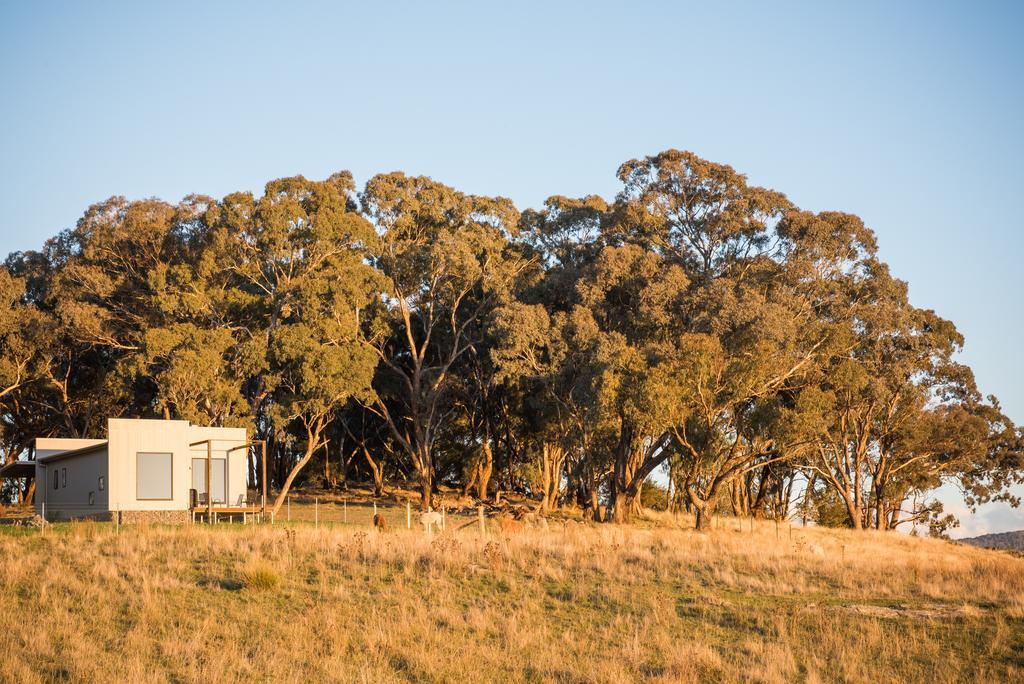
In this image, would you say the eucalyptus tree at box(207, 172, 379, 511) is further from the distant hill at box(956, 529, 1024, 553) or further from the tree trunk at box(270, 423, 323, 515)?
the distant hill at box(956, 529, 1024, 553)

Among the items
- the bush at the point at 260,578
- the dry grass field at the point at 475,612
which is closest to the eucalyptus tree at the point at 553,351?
the dry grass field at the point at 475,612

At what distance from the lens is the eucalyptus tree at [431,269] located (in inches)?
1804

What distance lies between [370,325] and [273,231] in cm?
662

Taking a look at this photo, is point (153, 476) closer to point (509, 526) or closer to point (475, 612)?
point (509, 526)

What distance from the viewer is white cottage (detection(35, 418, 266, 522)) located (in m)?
34.1

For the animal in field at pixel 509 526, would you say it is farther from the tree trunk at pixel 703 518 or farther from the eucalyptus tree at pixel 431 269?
the eucalyptus tree at pixel 431 269

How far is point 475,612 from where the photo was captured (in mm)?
17906

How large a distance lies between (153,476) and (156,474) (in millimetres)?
108

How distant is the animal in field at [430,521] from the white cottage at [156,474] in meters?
7.26

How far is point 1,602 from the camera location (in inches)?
698

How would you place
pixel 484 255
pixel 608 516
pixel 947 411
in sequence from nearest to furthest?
pixel 608 516 → pixel 484 255 → pixel 947 411

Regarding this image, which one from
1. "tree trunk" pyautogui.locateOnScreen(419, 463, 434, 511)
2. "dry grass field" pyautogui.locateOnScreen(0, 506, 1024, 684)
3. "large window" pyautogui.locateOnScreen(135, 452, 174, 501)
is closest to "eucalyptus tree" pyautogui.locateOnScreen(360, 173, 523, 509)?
"tree trunk" pyautogui.locateOnScreen(419, 463, 434, 511)

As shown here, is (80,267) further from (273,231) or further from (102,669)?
(102,669)

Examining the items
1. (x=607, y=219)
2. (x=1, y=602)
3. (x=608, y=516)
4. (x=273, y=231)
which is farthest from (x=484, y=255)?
(x=1, y=602)
